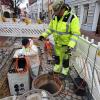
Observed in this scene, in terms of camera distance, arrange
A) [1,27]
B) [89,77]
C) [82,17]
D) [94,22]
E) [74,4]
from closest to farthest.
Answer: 1. [89,77]
2. [1,27]
3. [94,22]
4. [82,17]
5. [74,4]

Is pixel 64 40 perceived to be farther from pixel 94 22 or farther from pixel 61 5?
pixel 94 22

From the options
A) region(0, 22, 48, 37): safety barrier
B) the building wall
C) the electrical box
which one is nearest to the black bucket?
the electrical box

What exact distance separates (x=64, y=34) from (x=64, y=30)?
9 cm

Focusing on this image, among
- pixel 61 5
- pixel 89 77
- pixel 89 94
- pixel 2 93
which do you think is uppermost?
pixel 61 5

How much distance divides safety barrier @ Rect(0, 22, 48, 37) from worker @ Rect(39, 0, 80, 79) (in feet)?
20.9

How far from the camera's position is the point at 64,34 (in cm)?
333

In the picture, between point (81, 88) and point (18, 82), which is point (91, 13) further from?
point (18, 82)

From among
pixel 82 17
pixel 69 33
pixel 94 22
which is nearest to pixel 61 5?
pixel 69 33

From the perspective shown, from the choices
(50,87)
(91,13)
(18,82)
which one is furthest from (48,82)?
(91,13)

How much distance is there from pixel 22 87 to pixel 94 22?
1089cm

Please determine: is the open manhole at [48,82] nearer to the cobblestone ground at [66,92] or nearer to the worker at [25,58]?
the cobblestone ground at [66,92]

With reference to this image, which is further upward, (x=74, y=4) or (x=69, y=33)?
(x=74, y=4)

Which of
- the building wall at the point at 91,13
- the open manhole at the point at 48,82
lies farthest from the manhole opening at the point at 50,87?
the building wall at the point at 91,13

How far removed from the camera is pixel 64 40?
3439 mm
